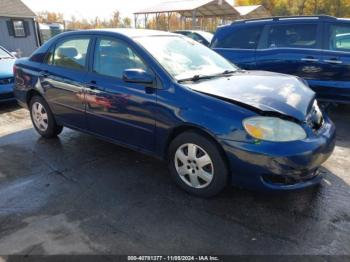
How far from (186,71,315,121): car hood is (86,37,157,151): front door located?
60cm

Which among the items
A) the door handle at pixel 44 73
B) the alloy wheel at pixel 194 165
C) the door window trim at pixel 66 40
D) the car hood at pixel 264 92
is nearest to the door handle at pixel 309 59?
the car hood at pixel 264 92

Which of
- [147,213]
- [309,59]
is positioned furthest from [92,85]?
[309,59]

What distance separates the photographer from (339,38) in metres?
5.61

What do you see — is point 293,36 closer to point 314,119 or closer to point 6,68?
point 314,119

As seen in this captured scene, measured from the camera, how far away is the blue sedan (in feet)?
9.22

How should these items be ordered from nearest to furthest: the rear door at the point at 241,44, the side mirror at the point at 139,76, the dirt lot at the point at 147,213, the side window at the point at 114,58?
1. the dirt lot at the point at 147,213
2. the side mirror at the point at 139,76
3. the side window at the point at 114,58
4. the rear door at the point at 241,44

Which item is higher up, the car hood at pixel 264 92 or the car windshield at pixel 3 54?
the car hood at pixel 264 92

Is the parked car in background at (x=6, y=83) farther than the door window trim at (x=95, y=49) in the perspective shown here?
Yes

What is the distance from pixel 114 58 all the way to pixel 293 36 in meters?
3.66

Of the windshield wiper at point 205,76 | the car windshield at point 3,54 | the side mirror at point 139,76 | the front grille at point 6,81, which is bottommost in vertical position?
the front grille at point 6,81

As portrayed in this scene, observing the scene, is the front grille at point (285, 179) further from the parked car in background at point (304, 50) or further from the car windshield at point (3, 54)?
the car windshield at point (3, 54)

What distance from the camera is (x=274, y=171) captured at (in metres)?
2.77

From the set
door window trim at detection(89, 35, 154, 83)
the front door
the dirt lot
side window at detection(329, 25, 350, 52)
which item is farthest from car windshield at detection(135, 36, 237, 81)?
side window at detection(329, 25, 350, 52)

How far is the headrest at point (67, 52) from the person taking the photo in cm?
436
